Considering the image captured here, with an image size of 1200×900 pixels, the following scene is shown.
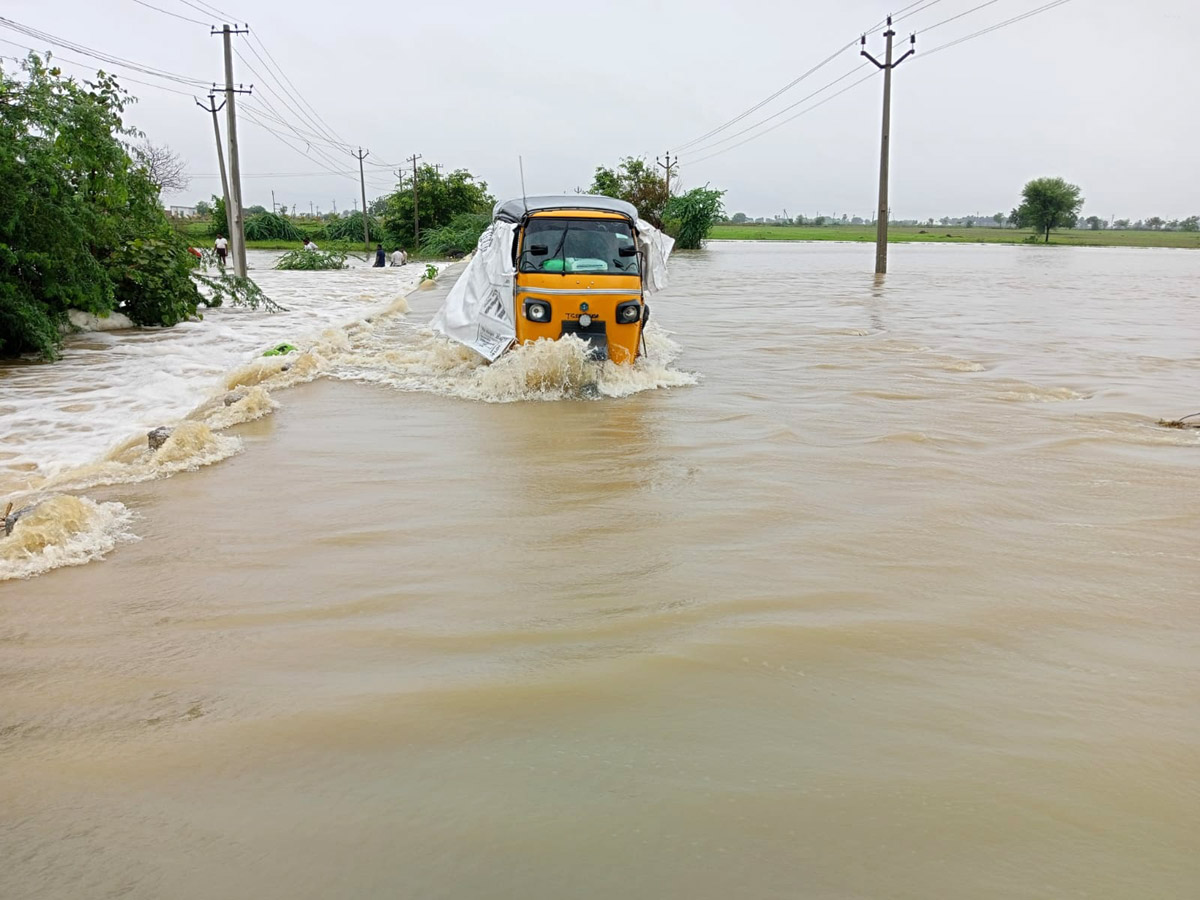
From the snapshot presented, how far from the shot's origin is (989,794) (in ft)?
9.60

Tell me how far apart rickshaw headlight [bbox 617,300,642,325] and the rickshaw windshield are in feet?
1.63

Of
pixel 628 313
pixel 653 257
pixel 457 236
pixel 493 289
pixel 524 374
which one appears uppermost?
pixel 457 236

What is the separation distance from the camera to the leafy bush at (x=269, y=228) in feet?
212

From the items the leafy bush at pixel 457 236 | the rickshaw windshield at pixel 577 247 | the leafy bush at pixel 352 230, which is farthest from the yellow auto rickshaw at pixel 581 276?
the leafy bush at pixel 352 230

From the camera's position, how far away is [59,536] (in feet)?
17.6

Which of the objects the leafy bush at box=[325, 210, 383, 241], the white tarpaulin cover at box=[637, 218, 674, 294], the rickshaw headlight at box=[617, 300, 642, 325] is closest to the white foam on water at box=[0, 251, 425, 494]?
the rickshaw headlight at box=[617, 300, 642, 325]

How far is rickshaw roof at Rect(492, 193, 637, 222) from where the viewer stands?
38.2 ft

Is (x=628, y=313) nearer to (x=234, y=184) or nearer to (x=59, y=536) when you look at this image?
(x=59, y=536)

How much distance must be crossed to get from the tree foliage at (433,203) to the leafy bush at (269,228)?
24.2 ft

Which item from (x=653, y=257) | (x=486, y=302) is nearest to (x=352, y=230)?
(x=486, y=302)

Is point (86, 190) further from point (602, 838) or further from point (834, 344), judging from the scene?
point (602, 838)

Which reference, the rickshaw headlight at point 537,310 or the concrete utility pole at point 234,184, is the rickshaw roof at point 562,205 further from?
the concrete utility pole at point 234,184

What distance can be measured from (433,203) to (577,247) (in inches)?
2120

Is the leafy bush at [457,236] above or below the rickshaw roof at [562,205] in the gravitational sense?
above
